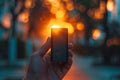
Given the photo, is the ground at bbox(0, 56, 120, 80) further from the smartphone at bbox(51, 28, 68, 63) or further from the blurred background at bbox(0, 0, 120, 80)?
the smartphone at bbox(51, 28, 68, 63)

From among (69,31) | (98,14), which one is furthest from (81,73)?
(98,14)

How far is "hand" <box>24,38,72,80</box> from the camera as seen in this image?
3.63 meters

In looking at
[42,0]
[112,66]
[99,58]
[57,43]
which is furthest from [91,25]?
[57,43]

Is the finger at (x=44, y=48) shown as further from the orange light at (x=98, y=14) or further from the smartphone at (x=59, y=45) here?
the orange light at (x=98, y=14)

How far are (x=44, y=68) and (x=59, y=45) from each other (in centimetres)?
20

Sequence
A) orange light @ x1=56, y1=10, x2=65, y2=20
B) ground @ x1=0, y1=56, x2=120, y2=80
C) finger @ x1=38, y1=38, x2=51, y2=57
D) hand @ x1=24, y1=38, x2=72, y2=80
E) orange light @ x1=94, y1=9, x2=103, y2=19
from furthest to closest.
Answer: orange light @ x1=94, y1=9, x2=103, y2=19 → ground @ x1=0, y1=56, x2=120, y2=80 → orange light @ x1=56, y1=10, x2=65, y2=20 → finger @ x1=38, y1=38, x2=51, y2=57 → hand @ x1=24, y1=38, x2=72, y2=80

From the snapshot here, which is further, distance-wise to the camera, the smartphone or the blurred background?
the blurred background

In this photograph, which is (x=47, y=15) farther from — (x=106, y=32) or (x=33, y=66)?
(x=33, y=66)

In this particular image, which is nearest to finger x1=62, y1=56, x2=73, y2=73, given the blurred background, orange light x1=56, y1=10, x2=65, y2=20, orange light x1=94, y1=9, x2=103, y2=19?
the blurred background

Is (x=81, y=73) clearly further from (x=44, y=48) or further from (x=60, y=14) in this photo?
(x=44, y=48)

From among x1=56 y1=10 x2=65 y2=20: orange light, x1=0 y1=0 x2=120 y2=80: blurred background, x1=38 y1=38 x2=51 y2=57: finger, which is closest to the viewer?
x1=38 y1=38 x2=51 y2=57: finger

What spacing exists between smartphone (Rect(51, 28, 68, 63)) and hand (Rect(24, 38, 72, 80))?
0.17ft

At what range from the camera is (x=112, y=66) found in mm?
30312

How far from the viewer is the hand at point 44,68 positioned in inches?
143
